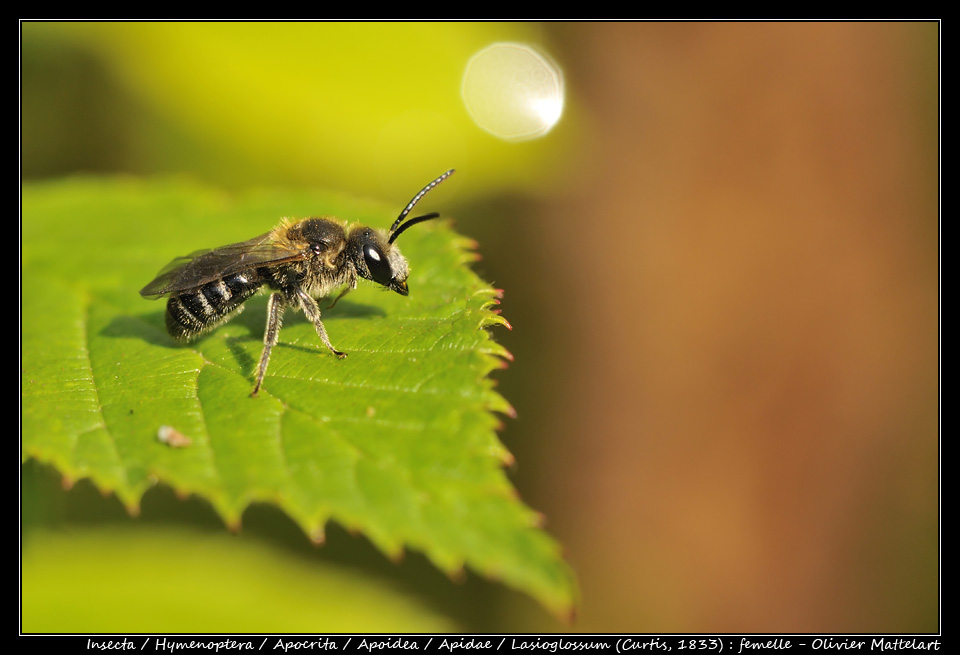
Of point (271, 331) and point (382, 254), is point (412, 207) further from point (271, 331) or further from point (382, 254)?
point (271, 331)

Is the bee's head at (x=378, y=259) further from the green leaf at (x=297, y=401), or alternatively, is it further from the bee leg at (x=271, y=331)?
the bee leg at (x=271, y=331)

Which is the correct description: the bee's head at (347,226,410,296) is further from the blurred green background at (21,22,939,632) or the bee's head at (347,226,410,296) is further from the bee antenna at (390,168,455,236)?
the blurred green background at (21,22,939,632)

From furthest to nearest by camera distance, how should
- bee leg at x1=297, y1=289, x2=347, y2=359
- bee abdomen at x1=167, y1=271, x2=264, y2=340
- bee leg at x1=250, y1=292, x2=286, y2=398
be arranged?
1. bee abdomen at x1=167, y1=271, x2=264, y2=340
2. bee leg at x1=297, y1=289, x2=347, y2=359
3. bee leg at x1=250, y1=292, x2=286, y2=398

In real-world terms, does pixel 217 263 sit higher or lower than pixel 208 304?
higher

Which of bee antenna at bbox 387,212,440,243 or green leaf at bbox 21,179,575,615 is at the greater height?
bee antenna at bbox 387,212,440,243

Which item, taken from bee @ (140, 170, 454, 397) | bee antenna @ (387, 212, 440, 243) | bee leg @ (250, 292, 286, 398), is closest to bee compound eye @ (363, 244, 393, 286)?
bee @ (140, 170, 454, 397)

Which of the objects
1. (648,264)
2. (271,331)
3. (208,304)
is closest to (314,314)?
(271,331)
